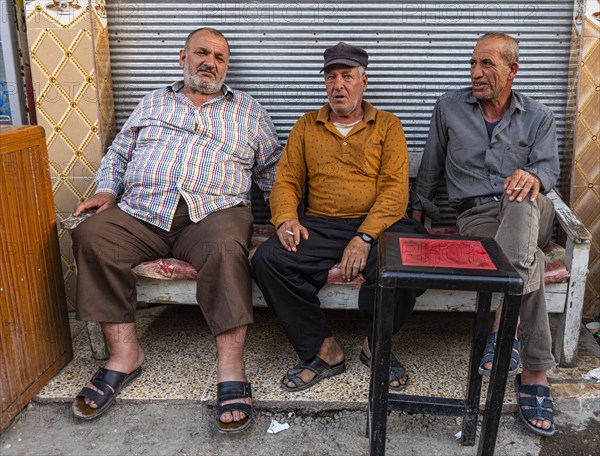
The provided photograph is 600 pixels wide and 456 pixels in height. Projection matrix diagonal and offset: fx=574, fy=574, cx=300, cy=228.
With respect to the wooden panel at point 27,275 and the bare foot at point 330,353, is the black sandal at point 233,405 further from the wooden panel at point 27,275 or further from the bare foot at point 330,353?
the wooden panel at point 27,275

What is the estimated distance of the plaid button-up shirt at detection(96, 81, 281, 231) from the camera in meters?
3.11

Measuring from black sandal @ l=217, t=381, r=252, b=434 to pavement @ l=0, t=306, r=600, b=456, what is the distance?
48mm

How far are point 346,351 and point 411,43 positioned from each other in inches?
75.5

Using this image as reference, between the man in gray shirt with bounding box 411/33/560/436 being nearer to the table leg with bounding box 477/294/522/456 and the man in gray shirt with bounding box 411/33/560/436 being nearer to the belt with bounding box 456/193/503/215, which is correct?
the belt with bounding box 456/193/503/215

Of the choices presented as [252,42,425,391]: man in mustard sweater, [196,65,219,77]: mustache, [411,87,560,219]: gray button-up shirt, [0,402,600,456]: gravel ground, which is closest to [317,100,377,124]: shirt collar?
[252,42,425,391]: man in mustard sweater

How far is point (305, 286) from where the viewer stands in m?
2.86

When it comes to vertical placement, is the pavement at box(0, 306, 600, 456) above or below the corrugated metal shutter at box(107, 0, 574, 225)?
below

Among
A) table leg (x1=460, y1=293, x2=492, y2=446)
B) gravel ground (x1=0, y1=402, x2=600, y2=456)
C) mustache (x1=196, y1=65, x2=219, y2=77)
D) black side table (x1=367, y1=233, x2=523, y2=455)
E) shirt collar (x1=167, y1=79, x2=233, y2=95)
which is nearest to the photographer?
black side table (x1=367, y1=233, x2=523, y2=455)

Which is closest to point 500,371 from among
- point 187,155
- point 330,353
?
point 330,353

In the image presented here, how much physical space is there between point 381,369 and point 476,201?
137 cm

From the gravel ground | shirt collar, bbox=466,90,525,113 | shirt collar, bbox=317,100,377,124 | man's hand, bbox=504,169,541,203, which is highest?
shirt collar, bbox=466,90,525,113

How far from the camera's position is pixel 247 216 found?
3.17 meters

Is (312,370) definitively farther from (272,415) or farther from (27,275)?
(27,275)

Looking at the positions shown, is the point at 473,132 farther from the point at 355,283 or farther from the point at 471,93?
the point at 355,283
